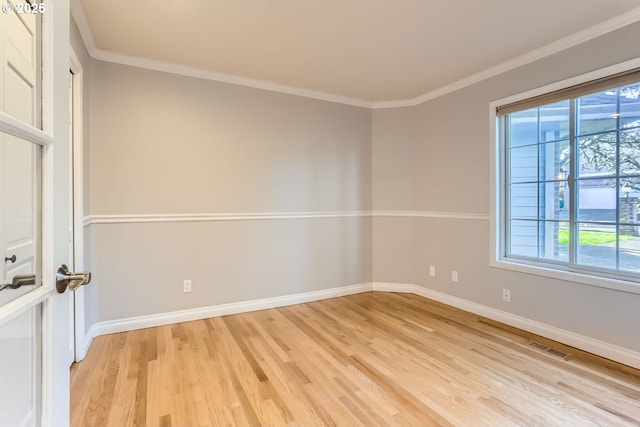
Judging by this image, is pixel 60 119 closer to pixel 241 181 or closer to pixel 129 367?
pixel 129 367

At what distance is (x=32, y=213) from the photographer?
0.70 meters

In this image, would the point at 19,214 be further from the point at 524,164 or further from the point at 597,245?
the point at 524,164

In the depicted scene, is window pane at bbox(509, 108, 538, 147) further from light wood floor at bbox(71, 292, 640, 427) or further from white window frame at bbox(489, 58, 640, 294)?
light wood floor at bbox(71, 292, 640, 427)

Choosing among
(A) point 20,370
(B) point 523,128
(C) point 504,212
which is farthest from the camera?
(C) point 504,212

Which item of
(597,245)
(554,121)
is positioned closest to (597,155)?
(554,121)

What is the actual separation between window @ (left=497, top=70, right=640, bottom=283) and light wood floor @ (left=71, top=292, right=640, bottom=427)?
0.77 metres

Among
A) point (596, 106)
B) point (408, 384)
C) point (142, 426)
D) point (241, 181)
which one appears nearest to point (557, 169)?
point (596, 106)

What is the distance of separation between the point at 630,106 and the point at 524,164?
2.65 ft

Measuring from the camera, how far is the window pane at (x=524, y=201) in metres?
2.85

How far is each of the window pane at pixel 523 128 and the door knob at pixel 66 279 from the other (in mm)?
3353

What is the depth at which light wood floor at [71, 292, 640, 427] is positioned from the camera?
5.46ft

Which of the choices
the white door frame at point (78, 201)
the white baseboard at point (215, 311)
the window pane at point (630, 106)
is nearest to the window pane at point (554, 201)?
the window pane at point (630, 106)

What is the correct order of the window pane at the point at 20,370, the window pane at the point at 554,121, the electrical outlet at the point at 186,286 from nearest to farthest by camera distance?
1. the window pane at the point at 20,370
2. the window pane at the point at 554,121
3. the electrical outlet at the point at 186,286

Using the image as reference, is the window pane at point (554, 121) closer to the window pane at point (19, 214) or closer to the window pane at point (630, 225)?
the window pane at point (630, 225)
